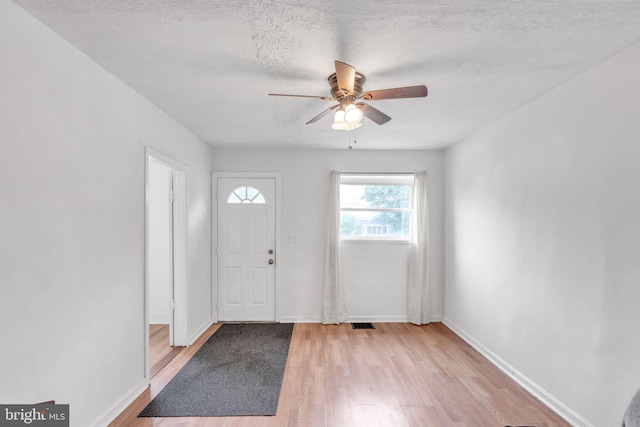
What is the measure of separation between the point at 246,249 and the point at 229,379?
Result: 74.7 inches

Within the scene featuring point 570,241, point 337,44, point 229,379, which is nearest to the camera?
point 337,44

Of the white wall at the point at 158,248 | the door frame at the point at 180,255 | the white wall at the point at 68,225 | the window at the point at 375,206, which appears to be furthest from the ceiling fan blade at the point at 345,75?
the white wall at the point at 158,248

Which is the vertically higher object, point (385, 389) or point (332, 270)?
point (332, 270)

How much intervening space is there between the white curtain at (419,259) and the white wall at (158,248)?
3.45m

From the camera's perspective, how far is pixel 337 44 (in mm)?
1810

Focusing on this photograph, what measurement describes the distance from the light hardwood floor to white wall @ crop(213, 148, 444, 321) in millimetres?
651

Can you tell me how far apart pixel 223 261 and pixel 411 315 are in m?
2.75

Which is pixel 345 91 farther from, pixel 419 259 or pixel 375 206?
pixel 419 259

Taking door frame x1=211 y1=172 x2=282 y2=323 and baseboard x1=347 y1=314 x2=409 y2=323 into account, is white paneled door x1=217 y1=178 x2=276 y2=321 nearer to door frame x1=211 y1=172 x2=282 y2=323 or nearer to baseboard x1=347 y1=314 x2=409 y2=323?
door frame x1=211 y1=172 x2=282 y2=323

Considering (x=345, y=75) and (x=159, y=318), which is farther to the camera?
(x=159, y=318)

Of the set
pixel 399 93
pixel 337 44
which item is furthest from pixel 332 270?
pixel 337 44

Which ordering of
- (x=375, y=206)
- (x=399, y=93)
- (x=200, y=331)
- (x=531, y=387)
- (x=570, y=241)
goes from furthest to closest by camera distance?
(x=375, y=206) → (x=200, y=331) → (x=531, y=387) → (x=570, y=241) → (x=399, y=93)

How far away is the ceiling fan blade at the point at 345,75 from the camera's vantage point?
1.74m

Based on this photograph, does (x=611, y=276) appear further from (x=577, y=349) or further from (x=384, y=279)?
(x=384, y=279)
